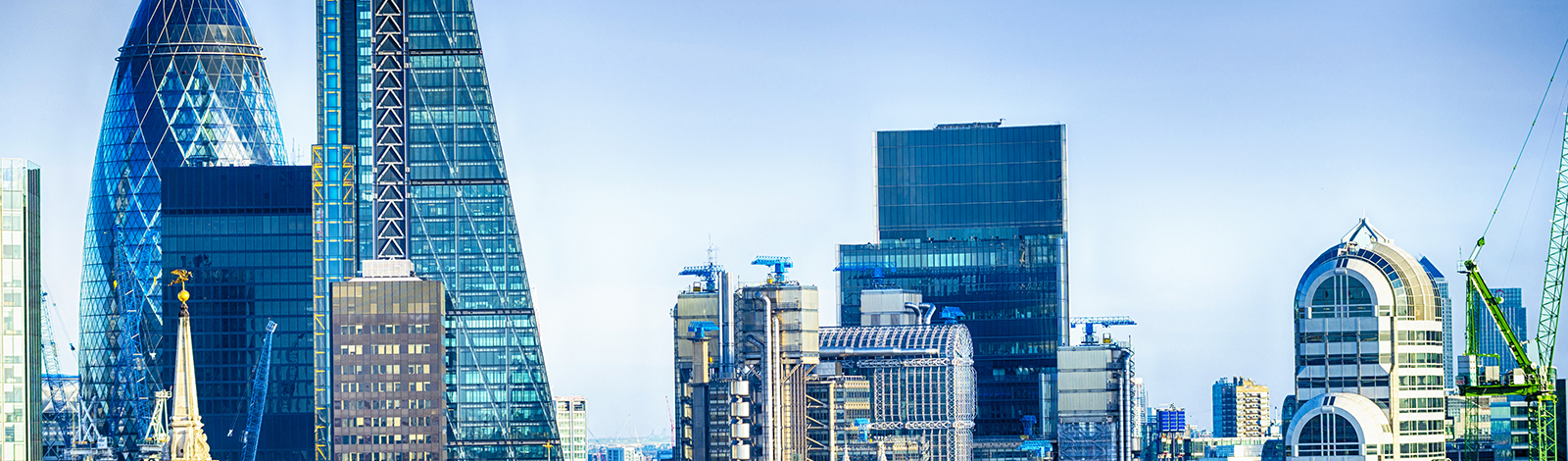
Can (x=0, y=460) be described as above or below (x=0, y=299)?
below

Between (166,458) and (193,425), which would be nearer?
(193,425)

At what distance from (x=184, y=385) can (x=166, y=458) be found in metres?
32.8

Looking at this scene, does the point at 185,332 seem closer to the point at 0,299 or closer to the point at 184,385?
the point at 184,385

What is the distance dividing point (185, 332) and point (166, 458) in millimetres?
28477

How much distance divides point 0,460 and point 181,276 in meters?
35.3

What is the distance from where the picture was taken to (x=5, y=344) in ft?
655

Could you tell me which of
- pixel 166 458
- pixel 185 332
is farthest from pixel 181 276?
pixel 166 458

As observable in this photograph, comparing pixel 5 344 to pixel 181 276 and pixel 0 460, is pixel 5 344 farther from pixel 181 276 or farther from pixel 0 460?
pixel 181 276

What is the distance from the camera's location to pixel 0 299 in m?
200

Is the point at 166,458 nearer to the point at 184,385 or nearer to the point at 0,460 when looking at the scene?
the point at 0,460

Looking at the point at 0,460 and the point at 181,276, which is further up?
the point at 181,276

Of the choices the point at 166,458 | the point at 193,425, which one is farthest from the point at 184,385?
the point at 166,458

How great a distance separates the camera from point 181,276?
170000 mm

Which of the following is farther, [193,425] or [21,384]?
[21,384]
